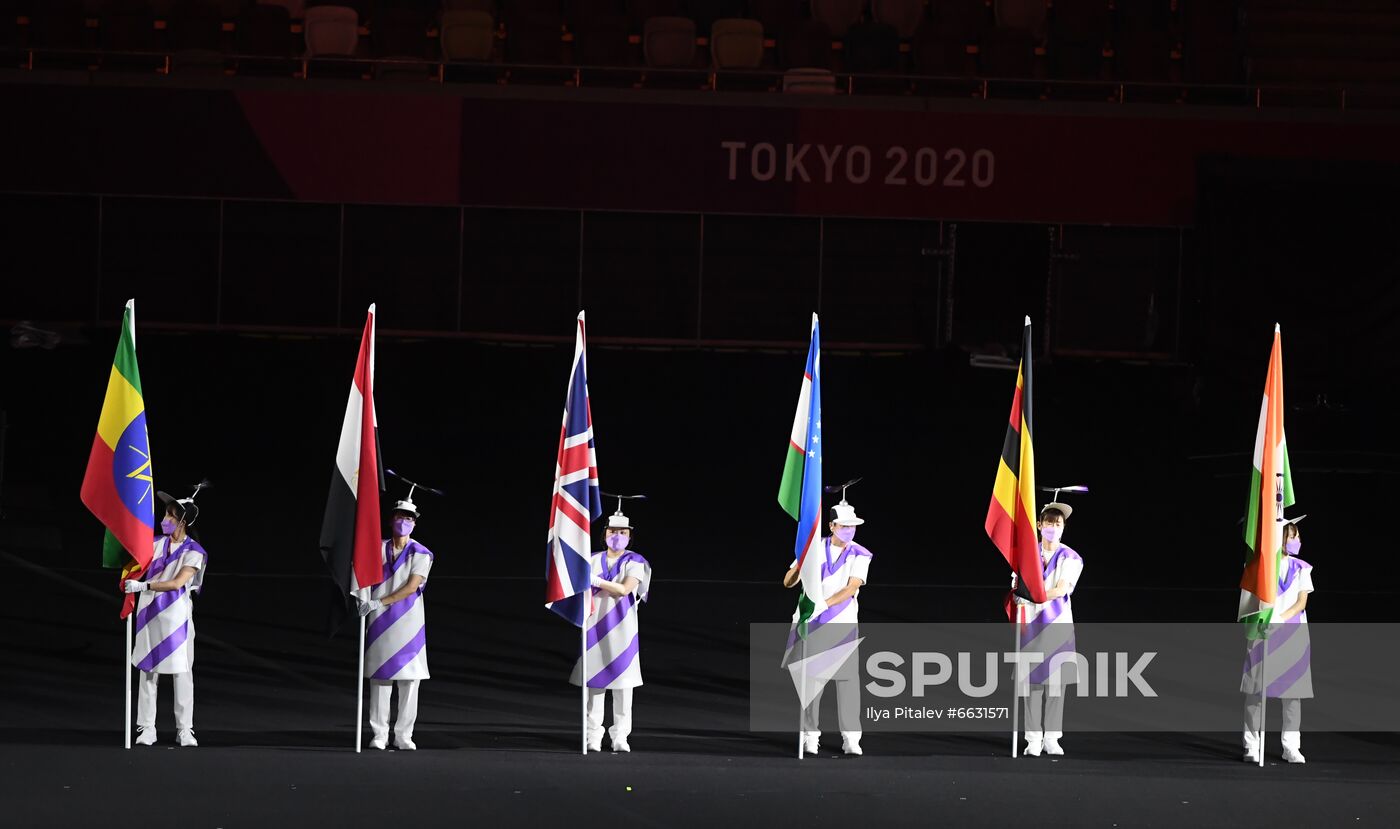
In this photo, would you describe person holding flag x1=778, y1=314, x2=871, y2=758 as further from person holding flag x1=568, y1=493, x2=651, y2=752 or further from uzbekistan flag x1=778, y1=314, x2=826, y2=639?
person holding flag x1=568, y1=493, x2=651, y2=752

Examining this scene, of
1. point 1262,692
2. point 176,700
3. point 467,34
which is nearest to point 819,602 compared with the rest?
point 1262,692

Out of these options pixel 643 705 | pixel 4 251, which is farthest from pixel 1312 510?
pixel 4 251

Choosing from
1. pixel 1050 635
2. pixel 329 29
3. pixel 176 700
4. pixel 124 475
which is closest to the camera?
pixel 176 700

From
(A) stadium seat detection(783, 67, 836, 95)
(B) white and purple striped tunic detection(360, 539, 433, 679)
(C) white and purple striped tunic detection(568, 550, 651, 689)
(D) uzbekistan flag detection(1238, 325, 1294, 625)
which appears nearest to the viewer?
(B) white and purple striped tunic detection(360, 539, 433, 679)

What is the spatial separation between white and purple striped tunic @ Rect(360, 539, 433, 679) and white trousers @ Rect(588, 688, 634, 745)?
1012 millimetres

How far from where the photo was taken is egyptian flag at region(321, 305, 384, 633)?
31.1 ft

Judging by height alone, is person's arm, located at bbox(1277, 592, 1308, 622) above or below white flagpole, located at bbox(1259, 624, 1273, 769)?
above

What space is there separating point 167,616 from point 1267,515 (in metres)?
6.40

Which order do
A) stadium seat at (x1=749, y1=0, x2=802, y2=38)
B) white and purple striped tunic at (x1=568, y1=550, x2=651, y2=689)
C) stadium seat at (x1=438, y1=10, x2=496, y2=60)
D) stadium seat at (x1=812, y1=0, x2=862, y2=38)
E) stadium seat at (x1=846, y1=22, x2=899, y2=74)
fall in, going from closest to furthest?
white and purple striped tunic at (x1=568, y1=550, x2=651, y2=689)
stadium seat at (x1=438, y1=10, x2=496, y2=60)
stadium seat at (x1=846, y1=22, x2=899, y2=74)
stadium seat at (x1=749, y1=0, x2=802, y2=38)
stadium seat at (x1=812, y1=0, x2=862, y2=38)

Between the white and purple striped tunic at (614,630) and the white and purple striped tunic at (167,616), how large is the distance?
2223 mm

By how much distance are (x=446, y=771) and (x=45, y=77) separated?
13.8m

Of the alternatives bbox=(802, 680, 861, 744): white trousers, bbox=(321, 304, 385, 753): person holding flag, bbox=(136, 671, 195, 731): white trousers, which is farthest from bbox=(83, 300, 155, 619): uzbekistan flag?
bbox=(802, 680, 861, 744): white trousers

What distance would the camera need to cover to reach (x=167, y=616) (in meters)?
9.34

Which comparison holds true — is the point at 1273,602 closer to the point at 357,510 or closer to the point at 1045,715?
the point at 1045,715
